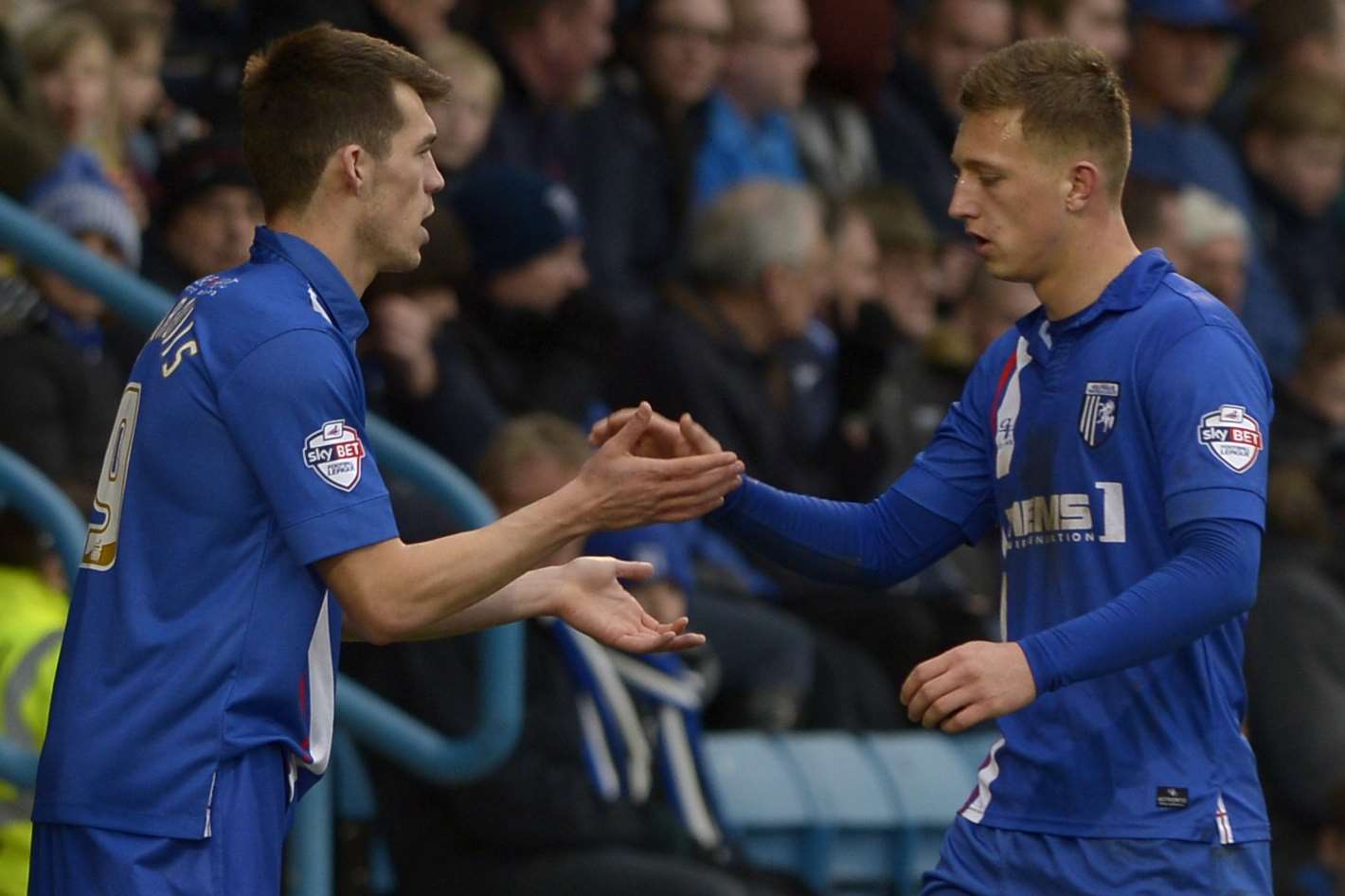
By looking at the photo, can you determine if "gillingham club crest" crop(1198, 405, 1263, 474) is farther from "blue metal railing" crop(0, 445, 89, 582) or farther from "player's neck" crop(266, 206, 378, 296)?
"blue metal railing" crop(0, 445, 89, 582)

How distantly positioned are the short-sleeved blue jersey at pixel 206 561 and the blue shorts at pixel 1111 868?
3.92ft

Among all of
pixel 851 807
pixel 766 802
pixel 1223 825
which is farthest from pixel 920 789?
pixel 1223 825

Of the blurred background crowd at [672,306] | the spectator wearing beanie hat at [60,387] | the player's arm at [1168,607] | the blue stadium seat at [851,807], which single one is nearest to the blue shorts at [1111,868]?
the player's arm at [1168,607]

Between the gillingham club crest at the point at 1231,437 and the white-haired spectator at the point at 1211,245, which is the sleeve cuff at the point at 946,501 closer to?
the gillingham club crest at the point at 1231,437

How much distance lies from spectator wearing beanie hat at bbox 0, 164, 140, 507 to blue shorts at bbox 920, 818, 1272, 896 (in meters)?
2.71

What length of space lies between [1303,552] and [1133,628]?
4661 mm

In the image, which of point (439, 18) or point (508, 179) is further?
point (439, 18)

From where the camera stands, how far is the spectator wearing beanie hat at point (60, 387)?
6301mm

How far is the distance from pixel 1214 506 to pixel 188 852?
1.68m

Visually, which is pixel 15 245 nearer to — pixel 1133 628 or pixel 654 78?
pixel 1133 628

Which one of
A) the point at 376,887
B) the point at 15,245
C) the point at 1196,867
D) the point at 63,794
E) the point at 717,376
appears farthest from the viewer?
the point at 717,376

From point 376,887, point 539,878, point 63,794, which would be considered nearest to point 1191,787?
point 63,794

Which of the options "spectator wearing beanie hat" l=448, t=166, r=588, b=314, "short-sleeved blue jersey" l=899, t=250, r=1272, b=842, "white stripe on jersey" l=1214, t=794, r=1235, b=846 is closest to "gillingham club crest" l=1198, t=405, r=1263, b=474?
"short-sleeved blue jersey" l=899, t=250, r=1272, b=842

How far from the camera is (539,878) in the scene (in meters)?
6.34
